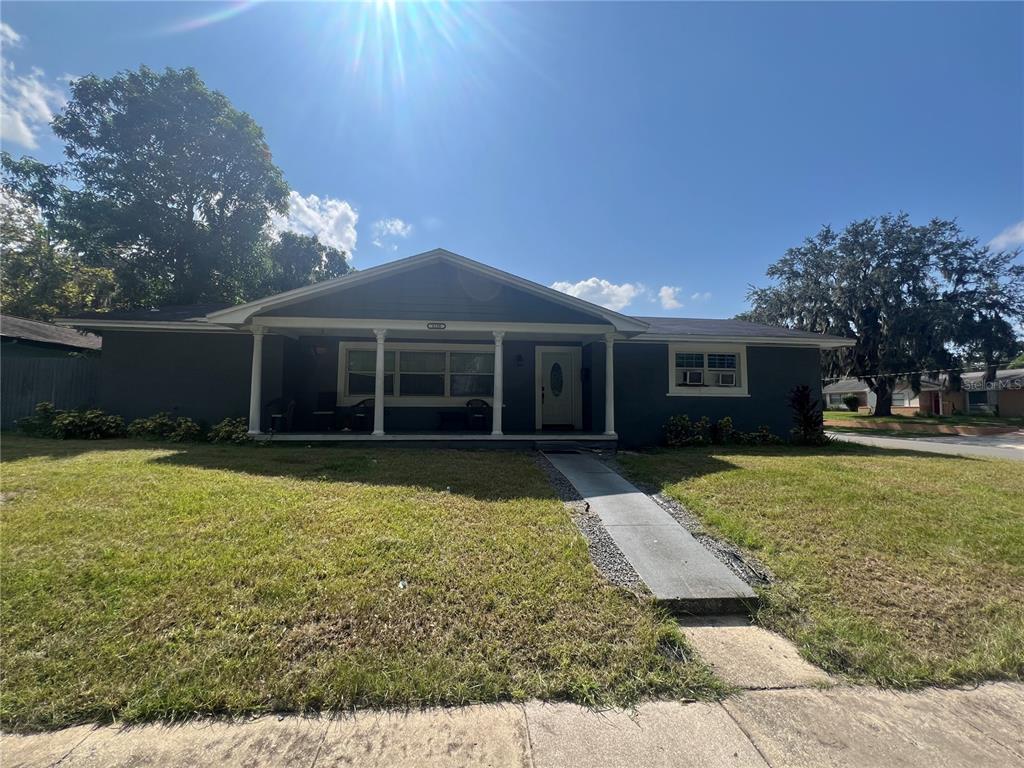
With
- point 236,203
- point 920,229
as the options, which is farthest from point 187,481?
point 920,229

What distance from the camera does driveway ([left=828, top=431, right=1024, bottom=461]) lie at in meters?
13.0

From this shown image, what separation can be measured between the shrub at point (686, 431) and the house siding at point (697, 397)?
8.9 inches

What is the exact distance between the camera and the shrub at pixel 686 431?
35.0 ft

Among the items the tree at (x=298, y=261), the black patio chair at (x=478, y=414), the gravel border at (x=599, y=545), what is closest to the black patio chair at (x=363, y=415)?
the black patio chair at (x=478, y=414)

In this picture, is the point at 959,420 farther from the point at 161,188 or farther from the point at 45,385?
the point at 161,188

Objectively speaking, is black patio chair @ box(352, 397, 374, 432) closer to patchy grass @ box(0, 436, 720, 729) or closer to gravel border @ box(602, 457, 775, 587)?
patchy grass @ box(0, 436, 720, 729)

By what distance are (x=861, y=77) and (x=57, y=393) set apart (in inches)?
787

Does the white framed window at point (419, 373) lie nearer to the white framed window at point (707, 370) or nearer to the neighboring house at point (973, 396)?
the white framed window at point (707, 370)

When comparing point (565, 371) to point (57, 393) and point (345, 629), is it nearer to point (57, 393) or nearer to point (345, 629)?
point (345, 629)

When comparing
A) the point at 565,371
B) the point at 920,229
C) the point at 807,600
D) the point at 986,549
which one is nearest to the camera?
the point at 807,600

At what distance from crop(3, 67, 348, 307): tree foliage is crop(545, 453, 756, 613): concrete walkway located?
22272 mm

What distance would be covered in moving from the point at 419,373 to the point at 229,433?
14.1ft

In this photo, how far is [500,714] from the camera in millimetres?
2260

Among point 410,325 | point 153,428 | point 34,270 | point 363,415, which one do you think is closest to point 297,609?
point 410,325
